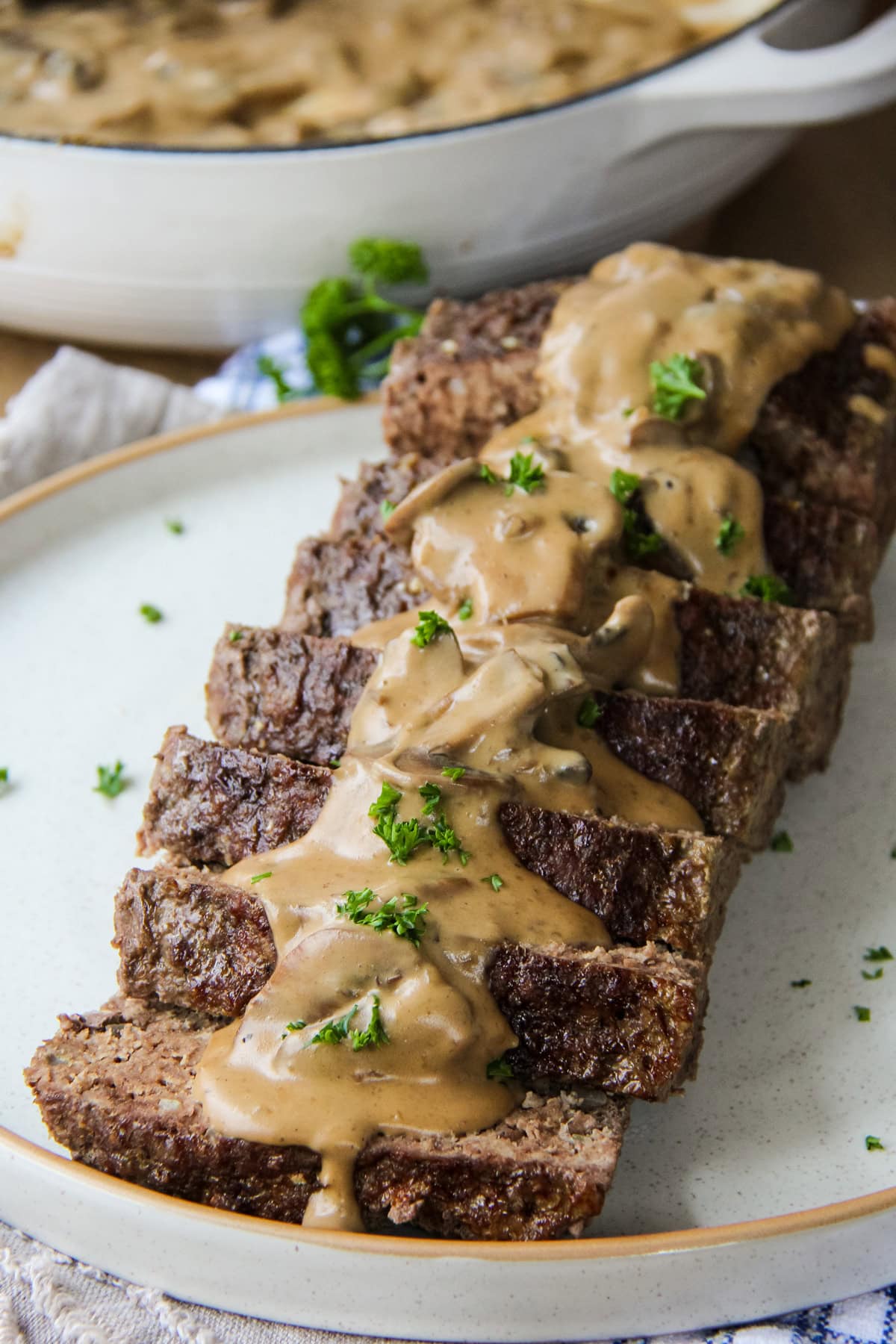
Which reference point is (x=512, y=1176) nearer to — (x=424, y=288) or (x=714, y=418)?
(x=714, y=418)

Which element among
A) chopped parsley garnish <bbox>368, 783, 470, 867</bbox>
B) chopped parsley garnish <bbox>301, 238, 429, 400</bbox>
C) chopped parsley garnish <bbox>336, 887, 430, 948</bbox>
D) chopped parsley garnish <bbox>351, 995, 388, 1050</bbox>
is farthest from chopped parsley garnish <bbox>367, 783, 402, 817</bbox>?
chopped parsley garnish <bbox>301, 238, 429, 400</bbox>

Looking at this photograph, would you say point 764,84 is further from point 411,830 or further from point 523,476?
point 411,830

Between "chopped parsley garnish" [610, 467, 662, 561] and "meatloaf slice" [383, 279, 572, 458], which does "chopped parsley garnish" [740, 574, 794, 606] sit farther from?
"meatloaf slice" [383, 279, 572, 458]

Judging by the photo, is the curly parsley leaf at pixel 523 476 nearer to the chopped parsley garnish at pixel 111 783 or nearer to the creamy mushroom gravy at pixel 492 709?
the creamy mushroom gravy at pixel 492 709

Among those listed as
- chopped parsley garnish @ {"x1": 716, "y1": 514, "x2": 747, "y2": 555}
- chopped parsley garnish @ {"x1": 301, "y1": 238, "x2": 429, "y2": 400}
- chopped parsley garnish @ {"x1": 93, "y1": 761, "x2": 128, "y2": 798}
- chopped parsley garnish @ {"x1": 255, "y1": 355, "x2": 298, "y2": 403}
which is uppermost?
chopped parsley garnish @ {"x1": 716, "y1": 514, "x2": 747, "y2": 555}

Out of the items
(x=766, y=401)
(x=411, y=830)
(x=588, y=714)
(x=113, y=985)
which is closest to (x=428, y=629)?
(x=588, y=714)
